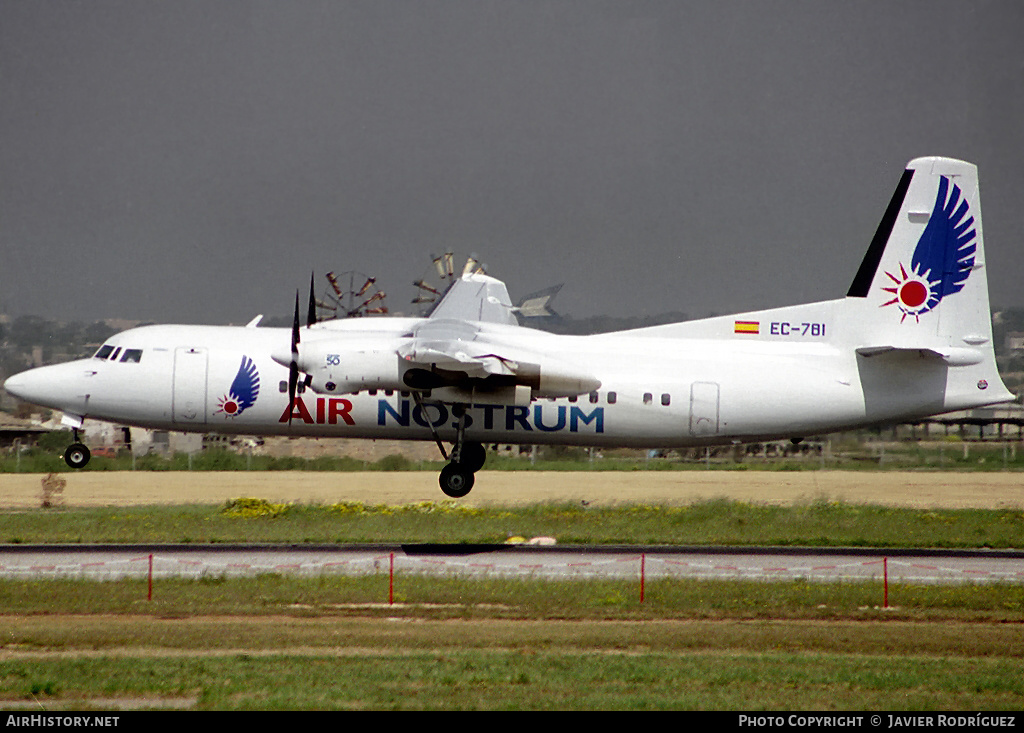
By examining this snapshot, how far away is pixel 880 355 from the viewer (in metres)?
26.3

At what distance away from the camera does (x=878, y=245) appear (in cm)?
2708

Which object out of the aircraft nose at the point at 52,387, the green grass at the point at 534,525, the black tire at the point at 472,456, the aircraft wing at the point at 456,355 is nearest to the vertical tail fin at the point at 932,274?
the green grass at the point at 534,525

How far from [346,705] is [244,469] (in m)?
38.4

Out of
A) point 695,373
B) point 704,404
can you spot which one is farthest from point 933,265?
point 704,404

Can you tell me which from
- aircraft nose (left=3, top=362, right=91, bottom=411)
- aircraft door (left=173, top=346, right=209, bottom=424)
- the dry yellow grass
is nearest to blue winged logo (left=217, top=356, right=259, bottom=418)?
aircraft door (left=173, top=346, right=209, bottom=424)

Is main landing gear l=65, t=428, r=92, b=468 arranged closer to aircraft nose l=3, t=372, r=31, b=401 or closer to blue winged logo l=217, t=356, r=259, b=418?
aircraft nose l=3, t=372, r=31, b=401

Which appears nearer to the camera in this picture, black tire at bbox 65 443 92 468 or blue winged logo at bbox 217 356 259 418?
blue winged logo at bbox 217 356 259 418

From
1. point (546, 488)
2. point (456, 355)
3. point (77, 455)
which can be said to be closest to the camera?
point (456, 355)

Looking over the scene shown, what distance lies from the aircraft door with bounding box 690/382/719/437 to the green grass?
432cm

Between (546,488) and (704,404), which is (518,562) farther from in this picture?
(546,488)

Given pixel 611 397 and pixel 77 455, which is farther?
pixel 77 455

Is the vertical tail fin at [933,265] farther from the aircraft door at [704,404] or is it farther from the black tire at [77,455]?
the black tire at [77,455]

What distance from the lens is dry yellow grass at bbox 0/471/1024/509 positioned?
128 feet

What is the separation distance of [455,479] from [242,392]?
5.46m
